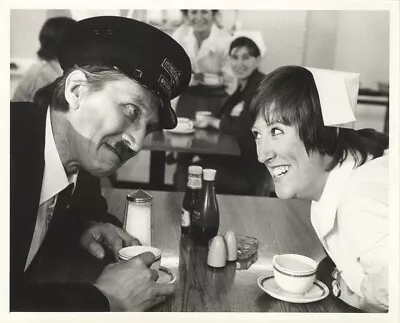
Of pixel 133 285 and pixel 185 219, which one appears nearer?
pixel 133 285

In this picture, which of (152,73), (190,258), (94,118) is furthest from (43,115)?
(190,258)

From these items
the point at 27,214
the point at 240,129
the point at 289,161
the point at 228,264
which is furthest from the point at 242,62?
the point at 27,214

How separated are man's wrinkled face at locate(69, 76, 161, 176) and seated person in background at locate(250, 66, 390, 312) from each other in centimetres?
26

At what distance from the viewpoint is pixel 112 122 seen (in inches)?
42.9

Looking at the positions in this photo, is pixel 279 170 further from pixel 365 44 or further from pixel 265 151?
pixel 365 44

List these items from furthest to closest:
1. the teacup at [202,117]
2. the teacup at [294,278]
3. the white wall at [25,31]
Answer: the teacup at [202,117]
the white wall at [25,31]
the teacup at [294,278]

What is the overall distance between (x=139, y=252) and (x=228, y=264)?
20 cm

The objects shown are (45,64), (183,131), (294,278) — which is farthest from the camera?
(183,131)

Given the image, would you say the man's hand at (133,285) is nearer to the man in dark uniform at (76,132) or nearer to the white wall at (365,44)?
the man in dark uniform at (76,132)

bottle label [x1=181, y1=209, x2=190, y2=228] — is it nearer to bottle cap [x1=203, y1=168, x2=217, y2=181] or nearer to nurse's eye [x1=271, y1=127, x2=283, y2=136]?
bottle cap [x1=203, y1=168, x2=217, y2=181]

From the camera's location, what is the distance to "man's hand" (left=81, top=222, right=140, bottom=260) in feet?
3.58

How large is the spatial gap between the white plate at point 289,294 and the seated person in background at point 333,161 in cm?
8

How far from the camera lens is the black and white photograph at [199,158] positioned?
1063mm

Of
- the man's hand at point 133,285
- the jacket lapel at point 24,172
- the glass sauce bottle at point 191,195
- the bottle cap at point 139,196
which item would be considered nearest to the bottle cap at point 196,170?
the glass sauce bottle at point 191,195
